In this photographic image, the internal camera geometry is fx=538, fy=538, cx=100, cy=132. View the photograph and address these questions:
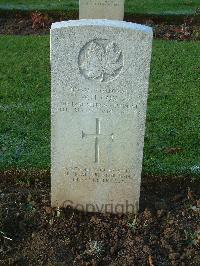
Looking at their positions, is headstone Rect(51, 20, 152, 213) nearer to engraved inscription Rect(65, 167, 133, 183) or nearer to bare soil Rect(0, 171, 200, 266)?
→ engraved inscription Rect(65, 167, 133, 183)

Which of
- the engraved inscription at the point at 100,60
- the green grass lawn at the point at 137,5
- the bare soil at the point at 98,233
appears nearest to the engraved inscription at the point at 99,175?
the bare soil at the point at 98,233

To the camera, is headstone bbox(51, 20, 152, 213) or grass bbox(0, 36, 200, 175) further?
grass bbox(0, 36, 200, 175)

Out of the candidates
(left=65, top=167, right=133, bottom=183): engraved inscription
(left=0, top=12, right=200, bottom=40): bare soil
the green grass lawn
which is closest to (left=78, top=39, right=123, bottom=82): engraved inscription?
(left=65, top=167, right=133, bottom=183): engraved inscription

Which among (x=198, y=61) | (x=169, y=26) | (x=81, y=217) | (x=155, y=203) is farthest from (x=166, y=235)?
(x=169, y=26)

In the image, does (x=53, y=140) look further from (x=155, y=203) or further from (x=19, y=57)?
(x=19, y=57)

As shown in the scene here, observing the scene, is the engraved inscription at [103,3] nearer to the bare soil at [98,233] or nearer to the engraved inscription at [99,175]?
the bare soil at [98,233]

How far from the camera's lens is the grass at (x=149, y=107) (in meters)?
6.30

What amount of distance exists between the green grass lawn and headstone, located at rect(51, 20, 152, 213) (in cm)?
823

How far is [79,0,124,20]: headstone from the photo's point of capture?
10.7 meters

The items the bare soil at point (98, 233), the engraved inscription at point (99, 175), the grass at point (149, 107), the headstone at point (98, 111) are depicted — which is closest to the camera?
the headstone at point (98, 111)

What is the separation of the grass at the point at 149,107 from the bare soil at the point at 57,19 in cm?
70

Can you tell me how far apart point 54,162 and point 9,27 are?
7.70 m

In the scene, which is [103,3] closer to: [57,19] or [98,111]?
[57,19]

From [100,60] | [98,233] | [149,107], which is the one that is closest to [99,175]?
[98,233]
